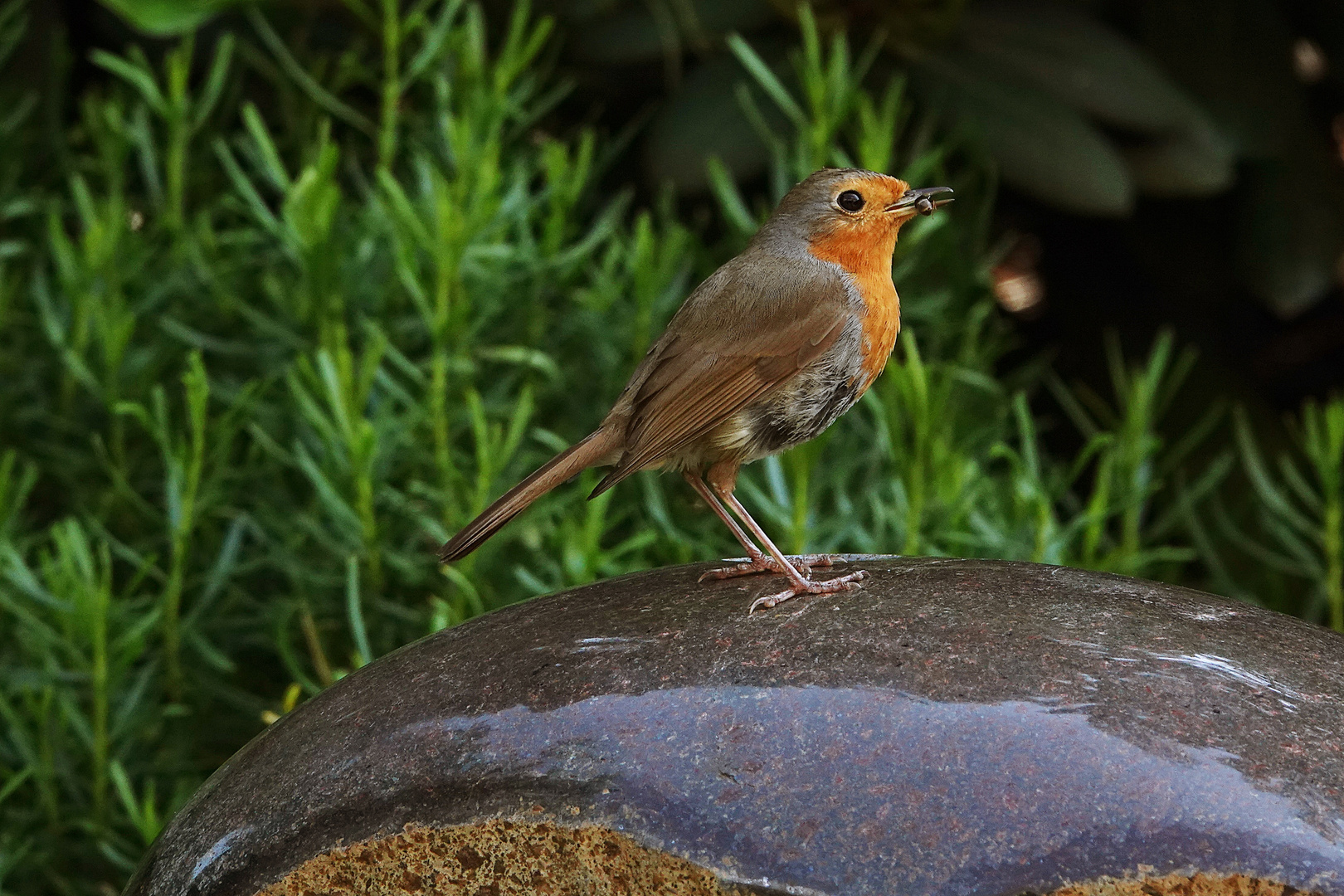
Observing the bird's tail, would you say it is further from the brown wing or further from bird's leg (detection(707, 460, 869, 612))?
bird's leg (detection(707, 460, 869, 612))

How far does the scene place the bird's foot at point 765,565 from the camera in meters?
2.49

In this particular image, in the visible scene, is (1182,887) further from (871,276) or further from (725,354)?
(871,276)

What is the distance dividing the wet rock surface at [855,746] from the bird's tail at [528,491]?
5.2 inches

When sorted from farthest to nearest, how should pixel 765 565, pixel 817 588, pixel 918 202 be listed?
pixel 918 202
pixel 765 565
pixel 817 588

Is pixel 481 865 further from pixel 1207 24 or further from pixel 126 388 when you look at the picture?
pixel 1207 24

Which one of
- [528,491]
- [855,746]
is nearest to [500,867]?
[855,746]

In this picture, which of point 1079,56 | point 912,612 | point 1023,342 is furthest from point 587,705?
point 1023,342

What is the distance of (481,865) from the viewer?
1.90m

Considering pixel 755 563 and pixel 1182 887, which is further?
pixel 755 563

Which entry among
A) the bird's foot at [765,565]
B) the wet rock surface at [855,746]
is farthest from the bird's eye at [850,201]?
the wet rock surface at [855,746]

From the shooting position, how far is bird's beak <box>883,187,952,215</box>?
264 cm

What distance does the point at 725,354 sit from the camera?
2.62 metres

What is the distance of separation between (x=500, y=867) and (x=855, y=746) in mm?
455

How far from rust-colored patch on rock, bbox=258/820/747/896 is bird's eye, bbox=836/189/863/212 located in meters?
1.30
